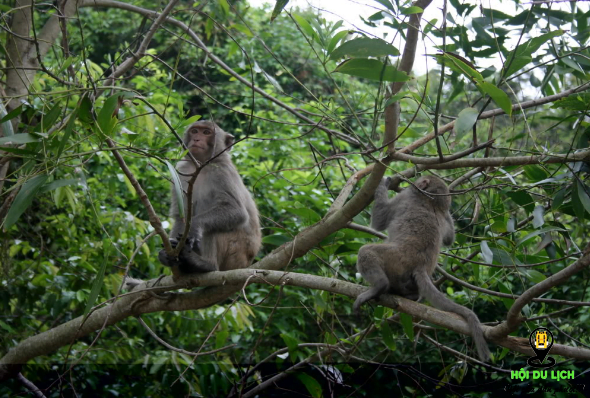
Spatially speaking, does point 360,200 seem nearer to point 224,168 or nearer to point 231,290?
point 231,290

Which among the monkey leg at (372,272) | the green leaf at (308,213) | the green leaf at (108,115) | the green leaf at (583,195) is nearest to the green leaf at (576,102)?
the green leaf at (583,195)

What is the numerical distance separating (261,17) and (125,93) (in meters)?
11.9

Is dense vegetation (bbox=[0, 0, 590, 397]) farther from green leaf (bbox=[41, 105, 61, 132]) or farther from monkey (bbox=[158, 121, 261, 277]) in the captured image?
monkey (bbox=[158, 121, 261, 277])

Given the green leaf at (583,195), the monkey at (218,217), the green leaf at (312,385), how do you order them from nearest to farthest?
the green leaf at (583,195)
the green leaf at (312,385)
the monkey at (218,217)

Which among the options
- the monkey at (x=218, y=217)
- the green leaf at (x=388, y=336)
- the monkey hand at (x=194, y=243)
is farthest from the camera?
the monkey at (x=218, y=217)

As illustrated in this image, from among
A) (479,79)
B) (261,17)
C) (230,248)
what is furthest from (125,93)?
(261,17)

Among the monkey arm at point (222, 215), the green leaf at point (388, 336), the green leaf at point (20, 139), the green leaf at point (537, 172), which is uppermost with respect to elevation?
the green leaf at point (537, 172)

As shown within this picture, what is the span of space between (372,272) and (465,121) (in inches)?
71.2

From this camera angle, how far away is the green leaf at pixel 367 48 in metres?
2.73

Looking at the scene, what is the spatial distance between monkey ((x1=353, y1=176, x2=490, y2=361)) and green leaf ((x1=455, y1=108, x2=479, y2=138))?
3.80 ft

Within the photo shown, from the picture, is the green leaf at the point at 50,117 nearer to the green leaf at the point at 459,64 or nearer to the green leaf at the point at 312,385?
the green leaf at the point at 459,64

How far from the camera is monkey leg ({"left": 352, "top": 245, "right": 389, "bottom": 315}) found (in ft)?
12.5
